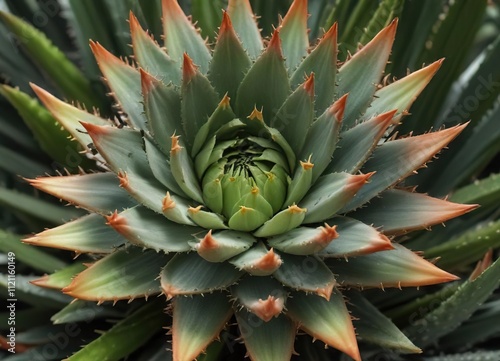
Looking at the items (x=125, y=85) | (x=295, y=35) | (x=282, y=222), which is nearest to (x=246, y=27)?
(x=295, y=35)

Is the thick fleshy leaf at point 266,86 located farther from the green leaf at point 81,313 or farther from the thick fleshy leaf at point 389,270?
the green leaf at point 81,313

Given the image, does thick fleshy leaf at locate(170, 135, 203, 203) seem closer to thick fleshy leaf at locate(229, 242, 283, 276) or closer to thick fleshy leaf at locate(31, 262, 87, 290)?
thick fleshy leaf at locate(229, 242, 283, 276)

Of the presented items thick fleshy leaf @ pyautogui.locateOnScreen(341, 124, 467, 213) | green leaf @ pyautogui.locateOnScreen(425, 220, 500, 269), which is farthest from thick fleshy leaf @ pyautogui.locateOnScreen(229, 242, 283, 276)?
green leaf @ pyautogui.locateOnScreen(425, 220, 500, 269)

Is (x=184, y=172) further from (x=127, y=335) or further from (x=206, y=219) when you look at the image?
(x=127, y=335)

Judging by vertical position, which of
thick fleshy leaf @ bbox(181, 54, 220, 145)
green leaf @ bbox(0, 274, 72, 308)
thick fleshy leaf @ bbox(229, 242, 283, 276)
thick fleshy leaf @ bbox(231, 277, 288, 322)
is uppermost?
thick fleshy leaf @ bbox(181, 54, 220, 145)

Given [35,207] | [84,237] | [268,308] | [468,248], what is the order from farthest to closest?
[35,207] < [468,248] < [84,237] < [268,308]

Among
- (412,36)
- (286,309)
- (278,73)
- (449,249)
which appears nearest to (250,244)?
(286,309)
